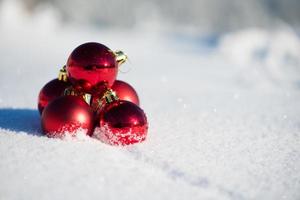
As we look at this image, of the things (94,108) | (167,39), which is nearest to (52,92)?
(94,108)

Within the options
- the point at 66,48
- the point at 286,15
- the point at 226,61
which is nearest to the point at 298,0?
the point at 286,15

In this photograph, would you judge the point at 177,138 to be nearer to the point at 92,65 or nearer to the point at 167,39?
the point at 92,65

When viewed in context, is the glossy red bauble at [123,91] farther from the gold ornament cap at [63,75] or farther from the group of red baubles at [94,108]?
the gold ornament cap at [63,75]

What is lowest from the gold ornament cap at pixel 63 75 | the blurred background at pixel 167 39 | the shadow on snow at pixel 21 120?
the shadow on snow at pixel 21 120

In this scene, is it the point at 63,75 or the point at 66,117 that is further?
the point at 63,75

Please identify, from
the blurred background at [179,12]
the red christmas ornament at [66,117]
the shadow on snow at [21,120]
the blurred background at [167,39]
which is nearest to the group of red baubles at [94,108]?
the red christmas ornament at [66,117]

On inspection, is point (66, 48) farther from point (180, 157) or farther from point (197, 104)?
point (180, 157)
